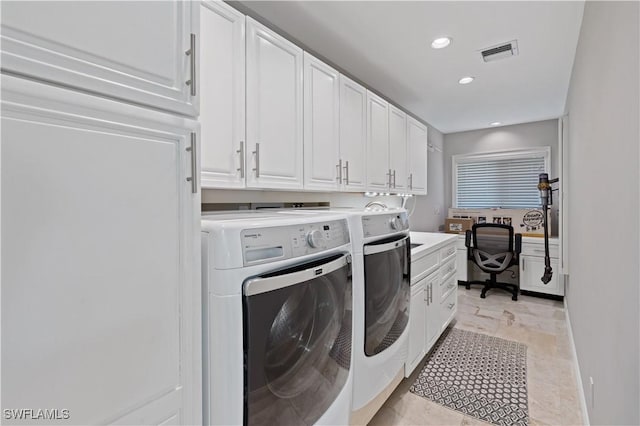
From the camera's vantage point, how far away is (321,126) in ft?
6.50

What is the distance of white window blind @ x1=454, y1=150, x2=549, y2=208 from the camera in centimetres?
456

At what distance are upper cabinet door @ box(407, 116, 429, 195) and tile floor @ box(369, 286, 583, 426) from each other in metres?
1.52

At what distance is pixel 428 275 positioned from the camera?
2.39m

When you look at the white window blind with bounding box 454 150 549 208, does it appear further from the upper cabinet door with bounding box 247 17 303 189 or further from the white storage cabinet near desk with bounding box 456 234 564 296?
the upper cabinet door with bounding box 247 17 303 189

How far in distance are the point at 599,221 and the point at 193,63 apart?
1.81 m

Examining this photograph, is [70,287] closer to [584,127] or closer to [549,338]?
[584,127]

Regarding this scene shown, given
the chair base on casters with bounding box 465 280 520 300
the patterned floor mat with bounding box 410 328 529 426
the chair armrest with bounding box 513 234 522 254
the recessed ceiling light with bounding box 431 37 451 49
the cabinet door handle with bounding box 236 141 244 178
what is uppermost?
the recessed ceiling light with bounding box 431 37 451 49

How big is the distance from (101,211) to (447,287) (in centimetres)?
284

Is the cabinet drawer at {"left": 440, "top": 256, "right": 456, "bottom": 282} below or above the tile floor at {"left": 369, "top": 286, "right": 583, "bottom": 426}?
above

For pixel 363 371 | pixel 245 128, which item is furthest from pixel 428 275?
pixel 245 128

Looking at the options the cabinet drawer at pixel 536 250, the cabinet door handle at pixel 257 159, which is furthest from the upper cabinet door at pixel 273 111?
the cabinet drawer at pixel 536 250

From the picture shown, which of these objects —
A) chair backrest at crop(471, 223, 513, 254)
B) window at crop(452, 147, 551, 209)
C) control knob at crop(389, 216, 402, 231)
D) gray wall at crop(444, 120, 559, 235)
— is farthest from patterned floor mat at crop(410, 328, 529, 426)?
window at crop(452, 147, 551, 209)

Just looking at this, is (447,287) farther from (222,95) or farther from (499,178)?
(499,178)

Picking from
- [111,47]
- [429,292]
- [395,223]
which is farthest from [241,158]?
[429,292]
